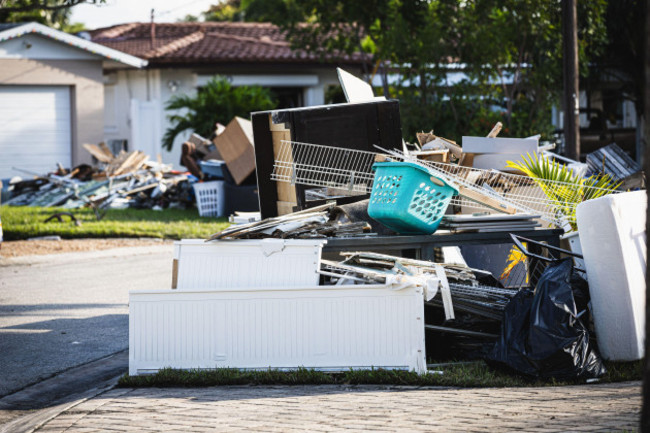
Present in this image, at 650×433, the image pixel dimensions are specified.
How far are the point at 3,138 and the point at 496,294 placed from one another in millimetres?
20600

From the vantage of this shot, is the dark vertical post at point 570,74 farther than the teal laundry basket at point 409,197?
Yes

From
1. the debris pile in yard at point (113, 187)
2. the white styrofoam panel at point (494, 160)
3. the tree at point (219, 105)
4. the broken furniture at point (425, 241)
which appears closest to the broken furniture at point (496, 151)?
the white styrofoam panel at point (494, 160)

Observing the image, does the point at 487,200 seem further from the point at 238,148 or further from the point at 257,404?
the point at 238,148

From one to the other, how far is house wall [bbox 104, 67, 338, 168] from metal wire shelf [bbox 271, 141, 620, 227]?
1974 cm

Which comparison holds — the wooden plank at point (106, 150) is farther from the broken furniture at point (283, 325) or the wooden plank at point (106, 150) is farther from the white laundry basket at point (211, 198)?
the broken furniture at point (283, 325)

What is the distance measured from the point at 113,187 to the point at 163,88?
8.63 metres

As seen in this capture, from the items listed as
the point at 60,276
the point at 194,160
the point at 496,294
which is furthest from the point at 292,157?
the point at 194,160

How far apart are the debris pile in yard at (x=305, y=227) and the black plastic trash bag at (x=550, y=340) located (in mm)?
1764

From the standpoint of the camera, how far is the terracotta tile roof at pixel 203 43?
1073 inches

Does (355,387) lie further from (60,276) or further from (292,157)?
(60,276)

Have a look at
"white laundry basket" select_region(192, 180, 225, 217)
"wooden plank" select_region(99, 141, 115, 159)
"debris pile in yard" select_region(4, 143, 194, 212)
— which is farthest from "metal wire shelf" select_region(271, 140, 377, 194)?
"wooden plank" select_region(99, 141, 115, 159)

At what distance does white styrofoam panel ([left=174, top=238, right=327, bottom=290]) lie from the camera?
6109 mm

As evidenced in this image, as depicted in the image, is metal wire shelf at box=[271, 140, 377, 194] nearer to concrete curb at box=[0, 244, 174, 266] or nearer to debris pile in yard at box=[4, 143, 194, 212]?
concrete curb at box=[0, 244, 174, 266]

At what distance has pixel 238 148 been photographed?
1639cm
